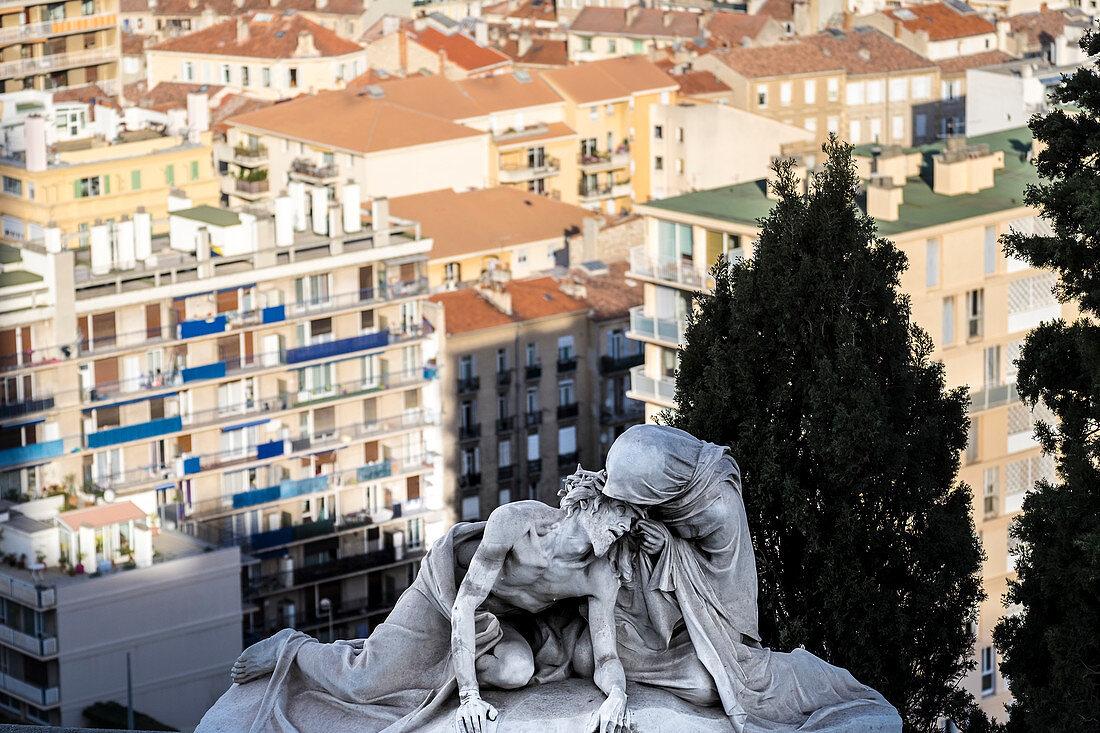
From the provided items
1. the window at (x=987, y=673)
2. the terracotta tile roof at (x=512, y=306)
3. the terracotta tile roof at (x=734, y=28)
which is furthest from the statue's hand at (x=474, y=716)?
the terracotta tile roof at (x=734, y=28)

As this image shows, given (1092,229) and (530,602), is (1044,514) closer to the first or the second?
(1092,229)

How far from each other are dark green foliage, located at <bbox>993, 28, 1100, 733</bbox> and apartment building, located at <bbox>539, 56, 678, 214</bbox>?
6820cm

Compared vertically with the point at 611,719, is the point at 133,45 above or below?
below

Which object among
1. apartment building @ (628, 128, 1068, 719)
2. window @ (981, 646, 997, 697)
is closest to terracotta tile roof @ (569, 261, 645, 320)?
apartment building @ (628, 128, 1068, 719)

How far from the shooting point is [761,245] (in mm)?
20344

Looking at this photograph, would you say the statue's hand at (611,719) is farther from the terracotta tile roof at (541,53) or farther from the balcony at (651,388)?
the terracotta tile roof at (541,53)

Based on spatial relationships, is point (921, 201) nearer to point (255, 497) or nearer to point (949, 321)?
point (949, 321)

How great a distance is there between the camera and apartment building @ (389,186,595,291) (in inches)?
2729

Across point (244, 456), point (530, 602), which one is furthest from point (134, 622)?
point (530, 602)


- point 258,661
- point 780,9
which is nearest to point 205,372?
point 258,661

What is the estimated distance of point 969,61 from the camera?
98.6 meters

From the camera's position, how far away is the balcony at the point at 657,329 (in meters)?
47.8

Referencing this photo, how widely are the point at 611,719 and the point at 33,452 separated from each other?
148 feet

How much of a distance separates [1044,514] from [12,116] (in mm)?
55877
